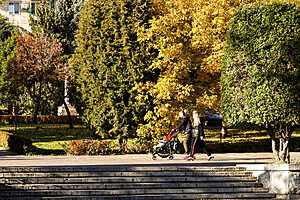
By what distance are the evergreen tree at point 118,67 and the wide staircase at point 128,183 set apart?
984 centimetres

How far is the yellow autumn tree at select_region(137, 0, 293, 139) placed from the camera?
21953 mm

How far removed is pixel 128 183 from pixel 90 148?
390 inches

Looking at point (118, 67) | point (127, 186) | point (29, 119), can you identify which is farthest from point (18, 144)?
point (29, 119)

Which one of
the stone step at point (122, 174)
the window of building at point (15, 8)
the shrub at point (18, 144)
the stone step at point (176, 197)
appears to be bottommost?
the shrub at point (18, 144)

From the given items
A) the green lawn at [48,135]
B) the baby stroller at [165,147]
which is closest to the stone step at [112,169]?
the baby stroller at [165,147]

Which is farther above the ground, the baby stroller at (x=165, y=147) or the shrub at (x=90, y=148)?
the baby stroller at (x=165, y=147)

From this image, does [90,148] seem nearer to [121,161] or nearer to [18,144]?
[18,144]

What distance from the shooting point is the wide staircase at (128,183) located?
1191 cm

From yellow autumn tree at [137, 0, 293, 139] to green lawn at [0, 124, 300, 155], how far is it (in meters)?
2.40

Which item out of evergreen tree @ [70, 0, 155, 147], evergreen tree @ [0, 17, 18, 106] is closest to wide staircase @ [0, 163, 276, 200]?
evergreen tree @ [70, 0, 155, 147]

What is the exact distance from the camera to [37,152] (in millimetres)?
23906

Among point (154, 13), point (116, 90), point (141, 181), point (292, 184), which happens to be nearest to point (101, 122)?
point (116, 90)

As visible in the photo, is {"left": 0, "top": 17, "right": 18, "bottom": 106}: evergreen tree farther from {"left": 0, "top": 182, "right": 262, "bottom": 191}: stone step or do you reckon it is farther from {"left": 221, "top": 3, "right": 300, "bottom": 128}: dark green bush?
{"left": 221, "top": 3, "right": 300, "bottom": 128}: dark green bush

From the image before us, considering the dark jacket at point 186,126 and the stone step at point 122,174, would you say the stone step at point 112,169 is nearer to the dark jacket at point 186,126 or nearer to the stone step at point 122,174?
the stone step at point 122,174
